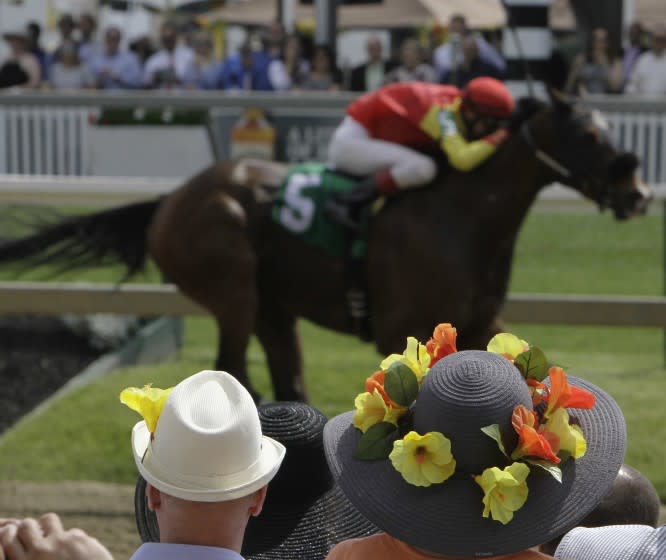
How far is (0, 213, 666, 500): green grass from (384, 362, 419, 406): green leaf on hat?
367 centimetres

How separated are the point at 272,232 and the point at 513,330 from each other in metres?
3.35

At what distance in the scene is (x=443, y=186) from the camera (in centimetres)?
586

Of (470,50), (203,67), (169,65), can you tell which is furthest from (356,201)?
(169,65)

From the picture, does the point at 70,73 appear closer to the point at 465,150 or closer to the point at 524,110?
the point at 524,110

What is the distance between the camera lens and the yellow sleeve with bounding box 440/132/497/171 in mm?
5719

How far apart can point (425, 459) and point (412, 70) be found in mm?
10883

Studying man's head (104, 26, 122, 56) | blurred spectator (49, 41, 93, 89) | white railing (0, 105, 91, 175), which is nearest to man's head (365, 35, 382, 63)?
man's head (104, 26, 122, 56)

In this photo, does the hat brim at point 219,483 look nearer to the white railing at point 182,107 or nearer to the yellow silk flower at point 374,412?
the yellow silk flower at point 374,412

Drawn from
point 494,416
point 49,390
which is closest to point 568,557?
point 494,416

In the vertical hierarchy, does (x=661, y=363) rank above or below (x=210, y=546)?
below

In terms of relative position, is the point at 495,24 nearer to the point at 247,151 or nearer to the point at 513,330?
the point at 513,330

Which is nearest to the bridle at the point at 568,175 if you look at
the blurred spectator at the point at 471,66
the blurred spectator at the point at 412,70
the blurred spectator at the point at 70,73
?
the blurred spectator at the point at 471,66

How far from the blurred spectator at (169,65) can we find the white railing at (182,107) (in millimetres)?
4180

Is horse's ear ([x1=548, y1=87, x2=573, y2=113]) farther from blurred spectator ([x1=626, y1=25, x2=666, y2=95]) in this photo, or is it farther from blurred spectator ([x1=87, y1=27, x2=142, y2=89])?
blurred spectator ([x1=87, y1=27, x2=142, y2=89])
